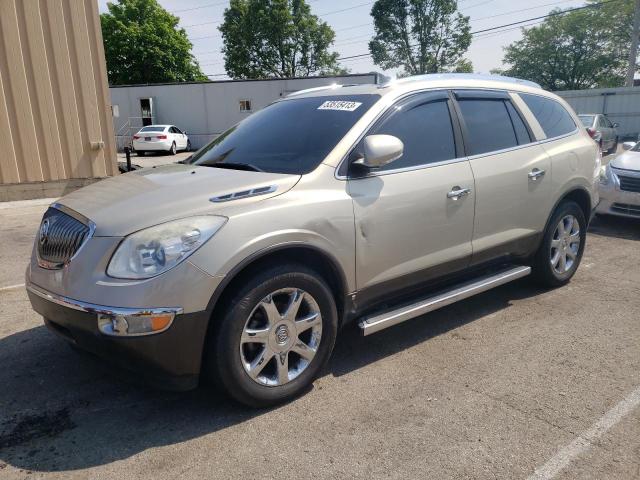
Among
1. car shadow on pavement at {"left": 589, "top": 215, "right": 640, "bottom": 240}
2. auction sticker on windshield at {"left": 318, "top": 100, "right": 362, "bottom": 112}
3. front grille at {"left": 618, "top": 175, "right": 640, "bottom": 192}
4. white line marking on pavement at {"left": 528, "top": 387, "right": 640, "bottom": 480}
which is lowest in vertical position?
car shadow on pavement at {"left": 589, "top": 215, "right": 640, "bottom": 240}

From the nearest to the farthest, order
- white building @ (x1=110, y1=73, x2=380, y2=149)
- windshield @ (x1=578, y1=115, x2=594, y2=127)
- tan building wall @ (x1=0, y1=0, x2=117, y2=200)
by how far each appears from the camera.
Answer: tan building wall @ (x1=0, y1=0, x2=117, y2=200) < windshield @ (x1=578, y1=115, x2=594, y2=127) < white building @ (x1=110, y1=73, x2=380, y2=149)

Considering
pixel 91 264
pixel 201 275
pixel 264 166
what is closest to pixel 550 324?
pixel 264 166

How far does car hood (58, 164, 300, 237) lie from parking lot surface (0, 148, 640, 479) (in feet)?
2.85

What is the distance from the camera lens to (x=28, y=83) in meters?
10.0

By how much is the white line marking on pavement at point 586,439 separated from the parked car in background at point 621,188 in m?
5.19

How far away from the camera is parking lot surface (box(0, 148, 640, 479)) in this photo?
246 centimetres

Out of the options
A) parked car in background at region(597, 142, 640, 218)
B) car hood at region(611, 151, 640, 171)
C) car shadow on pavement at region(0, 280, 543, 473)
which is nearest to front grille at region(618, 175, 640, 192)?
parked car in background at region(597, 142, 640, 218)

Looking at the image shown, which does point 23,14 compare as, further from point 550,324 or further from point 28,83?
point 550,324

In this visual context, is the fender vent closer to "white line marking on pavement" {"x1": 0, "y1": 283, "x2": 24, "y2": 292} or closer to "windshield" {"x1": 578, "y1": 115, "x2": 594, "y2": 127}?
"white line marking on pavement" {"x1": 0, "y1": 283, "x2": 24, "y2": 292}

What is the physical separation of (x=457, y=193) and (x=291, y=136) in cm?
122

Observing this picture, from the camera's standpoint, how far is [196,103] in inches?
1150

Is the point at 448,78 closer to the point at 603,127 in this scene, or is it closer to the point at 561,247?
the point at 561,247

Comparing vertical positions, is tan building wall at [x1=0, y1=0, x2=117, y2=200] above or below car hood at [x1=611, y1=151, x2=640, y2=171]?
above

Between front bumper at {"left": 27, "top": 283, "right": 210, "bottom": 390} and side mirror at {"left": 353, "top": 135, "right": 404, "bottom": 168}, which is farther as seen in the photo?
side mirror at {"left": 353, "top": 135, "right": 404, "bottom": 168}
